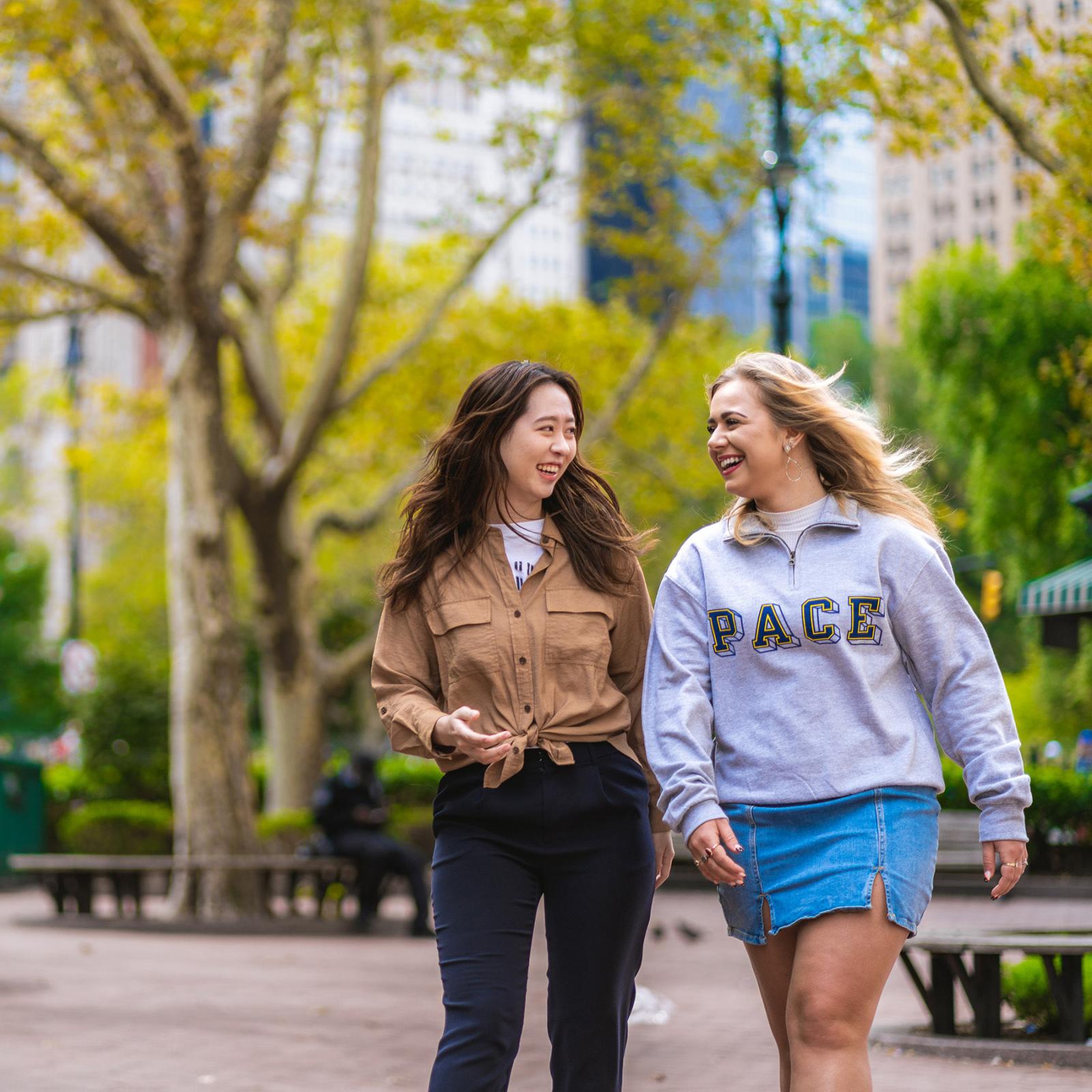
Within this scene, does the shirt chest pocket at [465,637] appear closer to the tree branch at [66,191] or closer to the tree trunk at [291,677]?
the tree branch at [66,191]

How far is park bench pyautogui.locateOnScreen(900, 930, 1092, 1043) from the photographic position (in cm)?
712

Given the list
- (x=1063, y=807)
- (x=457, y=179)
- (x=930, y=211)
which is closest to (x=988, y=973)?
(x=1063, y=807)

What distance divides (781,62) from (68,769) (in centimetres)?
1428

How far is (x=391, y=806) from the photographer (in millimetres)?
21656

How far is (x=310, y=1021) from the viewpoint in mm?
8766

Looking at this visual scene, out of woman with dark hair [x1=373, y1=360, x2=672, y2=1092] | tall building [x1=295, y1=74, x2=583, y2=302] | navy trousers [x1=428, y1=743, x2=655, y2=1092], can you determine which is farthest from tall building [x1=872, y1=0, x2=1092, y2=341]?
navy trousers [x1=428, y1=743, x2=655, y2=1092]

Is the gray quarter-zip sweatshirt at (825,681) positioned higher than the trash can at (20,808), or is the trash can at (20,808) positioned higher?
the gray quarter-zip sweatshirt at (825,681)

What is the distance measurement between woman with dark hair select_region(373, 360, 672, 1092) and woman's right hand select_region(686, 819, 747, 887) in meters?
0.32

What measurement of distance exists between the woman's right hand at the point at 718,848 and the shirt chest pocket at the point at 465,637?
0.61 meters

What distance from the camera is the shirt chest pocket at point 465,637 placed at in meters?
3.84

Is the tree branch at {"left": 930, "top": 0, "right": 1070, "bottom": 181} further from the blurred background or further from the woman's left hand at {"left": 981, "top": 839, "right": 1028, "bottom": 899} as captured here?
the woman's left hand at {"left": 981, "top": 839, "right": 1028, "bottom": 899}

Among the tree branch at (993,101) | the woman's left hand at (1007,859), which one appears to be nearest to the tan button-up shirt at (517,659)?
the woman's left hand at (1007,859)

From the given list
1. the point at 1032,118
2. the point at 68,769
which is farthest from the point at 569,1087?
the point at 68,769

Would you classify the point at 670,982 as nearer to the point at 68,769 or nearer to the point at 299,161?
the point at 299,161
